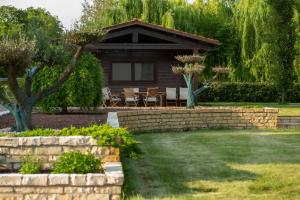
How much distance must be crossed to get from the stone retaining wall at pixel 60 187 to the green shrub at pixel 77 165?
35 cm

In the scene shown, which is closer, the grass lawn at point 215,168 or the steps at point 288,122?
the grass lawn at point 215,168

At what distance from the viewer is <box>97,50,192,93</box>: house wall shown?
24.4 meters

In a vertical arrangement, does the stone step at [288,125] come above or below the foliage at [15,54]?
below

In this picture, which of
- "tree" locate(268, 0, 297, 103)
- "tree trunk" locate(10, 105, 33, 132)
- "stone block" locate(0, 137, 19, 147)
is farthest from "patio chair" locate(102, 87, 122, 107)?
"stone block" locate(0, 137, 19, 147)

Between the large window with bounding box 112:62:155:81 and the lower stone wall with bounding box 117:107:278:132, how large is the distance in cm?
854

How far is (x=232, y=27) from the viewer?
32.5 m

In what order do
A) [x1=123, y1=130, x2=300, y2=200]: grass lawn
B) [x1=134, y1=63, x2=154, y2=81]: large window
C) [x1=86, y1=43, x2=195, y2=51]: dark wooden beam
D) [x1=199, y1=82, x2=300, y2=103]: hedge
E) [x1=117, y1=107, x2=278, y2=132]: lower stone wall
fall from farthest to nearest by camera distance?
[x1=199, y1=82, x2=300, y2=103]: hedge < [x1=134, y1=63, x2=154, y2=81]: large window < [x1=86, y1=43, x2=195, y2=51]: dark wooden beam < [x1=117, y1=107, x2=278, y2=132]: lower stone wall < [x1=123, y1=130, x2=300, y2=200]: grass lawn

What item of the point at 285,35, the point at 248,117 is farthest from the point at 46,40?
the point at 285,35

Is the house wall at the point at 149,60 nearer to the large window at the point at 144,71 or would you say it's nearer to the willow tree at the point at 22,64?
the large window at the point at 144,71

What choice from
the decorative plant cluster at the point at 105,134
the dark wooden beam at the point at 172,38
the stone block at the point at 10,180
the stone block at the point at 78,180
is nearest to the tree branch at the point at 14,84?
the decorative plant cluster at the point at 105,134

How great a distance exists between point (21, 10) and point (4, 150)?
53.9 metres

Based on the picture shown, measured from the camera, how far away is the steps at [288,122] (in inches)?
665

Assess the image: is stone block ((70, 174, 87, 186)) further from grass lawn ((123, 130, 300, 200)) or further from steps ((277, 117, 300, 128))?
steps ((277, 117, 300, 128))

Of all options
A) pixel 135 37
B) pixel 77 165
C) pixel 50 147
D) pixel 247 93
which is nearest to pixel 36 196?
pixel 77 165
